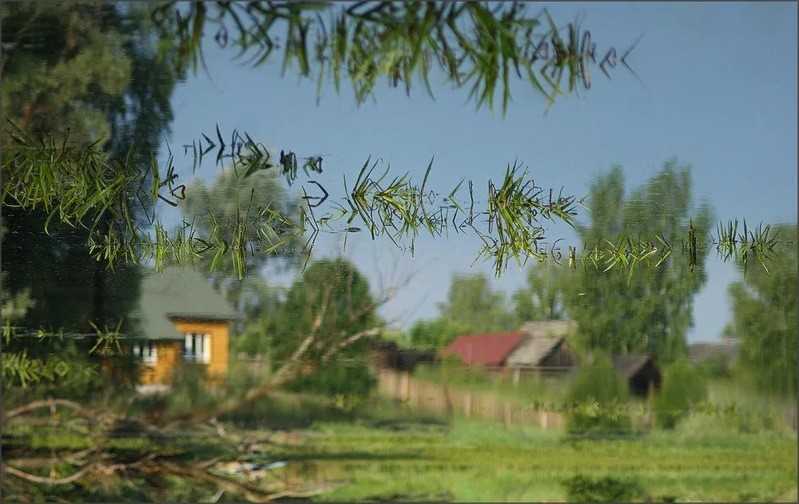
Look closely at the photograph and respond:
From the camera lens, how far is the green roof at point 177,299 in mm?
2613

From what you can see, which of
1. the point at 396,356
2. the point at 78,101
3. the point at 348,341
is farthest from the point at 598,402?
the point at 78,101

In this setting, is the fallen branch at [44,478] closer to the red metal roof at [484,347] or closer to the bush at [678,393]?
the red metal roof at [484,347]

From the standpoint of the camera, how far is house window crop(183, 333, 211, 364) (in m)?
2.64

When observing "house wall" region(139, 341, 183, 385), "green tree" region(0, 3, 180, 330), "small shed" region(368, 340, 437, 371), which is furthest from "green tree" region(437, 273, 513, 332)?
"green tree" region(0, 3, 180, 330)

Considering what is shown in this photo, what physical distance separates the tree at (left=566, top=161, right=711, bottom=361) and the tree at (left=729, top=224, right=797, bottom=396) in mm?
142

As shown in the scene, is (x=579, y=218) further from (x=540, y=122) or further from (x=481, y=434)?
(x=481, y=434)

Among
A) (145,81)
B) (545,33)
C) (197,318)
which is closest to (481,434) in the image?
(197,318)

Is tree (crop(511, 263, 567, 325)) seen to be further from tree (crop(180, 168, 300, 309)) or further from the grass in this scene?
tree (crop(180, 168, 300, 309))

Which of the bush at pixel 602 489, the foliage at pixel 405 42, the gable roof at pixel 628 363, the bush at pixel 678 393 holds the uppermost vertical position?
the foliage at pixel 405 42

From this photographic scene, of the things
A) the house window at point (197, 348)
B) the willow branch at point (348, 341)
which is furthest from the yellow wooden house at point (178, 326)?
the willow branch at point (348, 341)

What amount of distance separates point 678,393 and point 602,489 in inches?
14.5

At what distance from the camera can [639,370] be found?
2621 mm

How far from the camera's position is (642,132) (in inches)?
100

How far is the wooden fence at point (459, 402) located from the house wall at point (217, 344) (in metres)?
0.46
